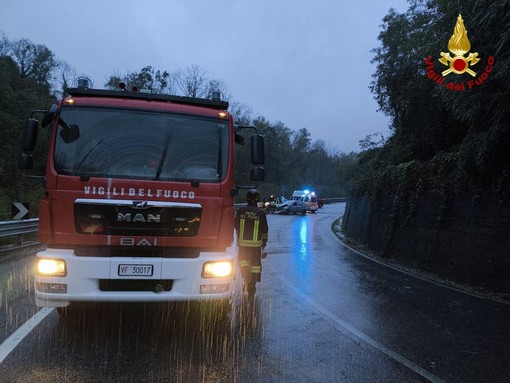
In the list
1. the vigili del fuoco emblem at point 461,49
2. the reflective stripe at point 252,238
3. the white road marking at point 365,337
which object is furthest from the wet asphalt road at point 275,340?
the vigili del fuoco emblem at point 461,49

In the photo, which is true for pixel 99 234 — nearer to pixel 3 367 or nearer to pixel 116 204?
pixel 116 204

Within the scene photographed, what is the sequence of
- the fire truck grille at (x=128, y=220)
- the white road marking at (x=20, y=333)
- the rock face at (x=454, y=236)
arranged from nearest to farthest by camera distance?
the white road marking at (x=20, y=333) < the fire truck grille at (x=128, y=220) < the rock face at (x=454, y=236)

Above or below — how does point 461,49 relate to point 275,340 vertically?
above

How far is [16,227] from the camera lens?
41.3ft

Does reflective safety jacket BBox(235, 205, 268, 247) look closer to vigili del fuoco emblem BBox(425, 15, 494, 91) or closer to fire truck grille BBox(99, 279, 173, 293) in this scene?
fire truck grille BBox(99, 279, 173, 293)

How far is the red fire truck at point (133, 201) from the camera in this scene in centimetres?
488

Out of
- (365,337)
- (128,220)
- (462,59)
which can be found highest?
(462,59)

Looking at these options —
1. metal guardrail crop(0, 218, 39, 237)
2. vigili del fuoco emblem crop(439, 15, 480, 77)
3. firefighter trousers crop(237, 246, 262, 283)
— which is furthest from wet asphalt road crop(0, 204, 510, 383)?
metal guardrail crop(0, 218, 39, 237)

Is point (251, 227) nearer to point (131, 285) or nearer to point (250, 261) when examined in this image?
point (250, 261)

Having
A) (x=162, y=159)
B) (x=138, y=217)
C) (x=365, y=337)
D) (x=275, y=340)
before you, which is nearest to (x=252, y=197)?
(x=162, y=159)

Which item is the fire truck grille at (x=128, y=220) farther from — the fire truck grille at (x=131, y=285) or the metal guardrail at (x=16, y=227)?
the metal guardrail at (x=16, y=227)

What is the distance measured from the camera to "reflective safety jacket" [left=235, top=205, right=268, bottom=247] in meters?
7.47

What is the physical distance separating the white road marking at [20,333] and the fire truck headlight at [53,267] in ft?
2.47

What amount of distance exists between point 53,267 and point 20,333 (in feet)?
2.98
